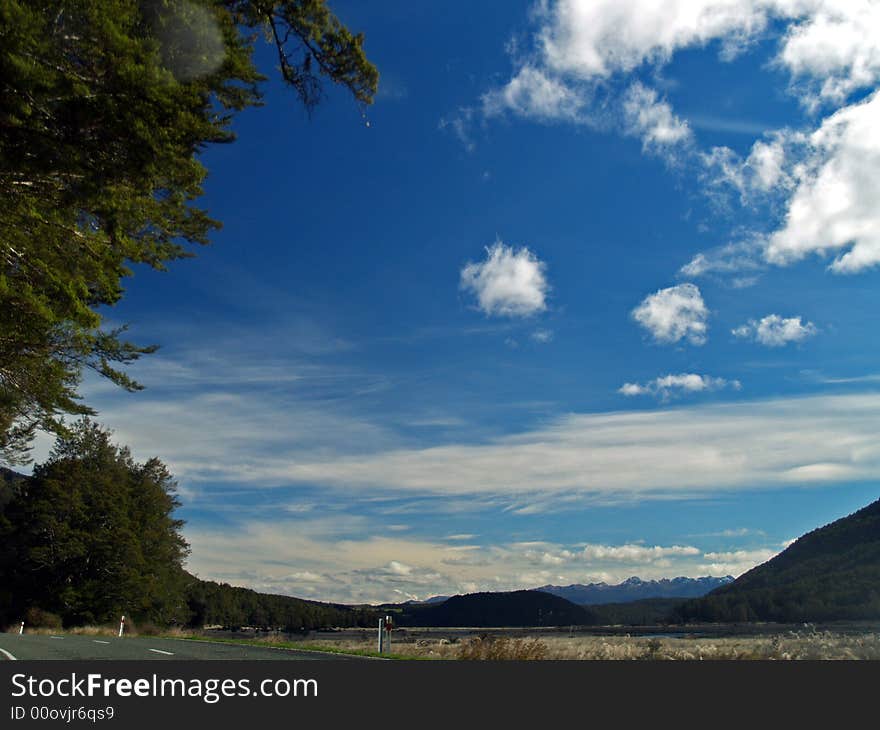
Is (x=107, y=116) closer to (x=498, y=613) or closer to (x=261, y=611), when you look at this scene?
(x=261, y=611)

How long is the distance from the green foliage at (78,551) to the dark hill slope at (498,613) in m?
89.7

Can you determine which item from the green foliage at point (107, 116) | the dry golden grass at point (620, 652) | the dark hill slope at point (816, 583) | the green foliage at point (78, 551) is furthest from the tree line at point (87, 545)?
the dark hill slope at point (816, 583)

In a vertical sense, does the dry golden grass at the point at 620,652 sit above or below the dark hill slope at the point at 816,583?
below

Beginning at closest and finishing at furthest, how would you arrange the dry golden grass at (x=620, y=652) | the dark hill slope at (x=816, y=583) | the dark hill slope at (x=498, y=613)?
the dry golden grass at (x=620, y=652) → the dark hill slope at (x=816, y=583) → the dark hill slope at (x=498, y=613)

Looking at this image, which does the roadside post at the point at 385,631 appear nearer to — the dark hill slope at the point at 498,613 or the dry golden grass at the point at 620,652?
the dry golden grass at the point at 620,652

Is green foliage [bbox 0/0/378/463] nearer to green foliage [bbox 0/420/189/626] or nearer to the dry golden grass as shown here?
the dry golden grass

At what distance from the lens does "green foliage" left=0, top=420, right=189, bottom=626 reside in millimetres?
48125

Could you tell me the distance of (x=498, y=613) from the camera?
142m

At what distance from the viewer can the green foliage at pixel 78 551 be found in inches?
1895

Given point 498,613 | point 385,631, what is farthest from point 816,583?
point 385,631

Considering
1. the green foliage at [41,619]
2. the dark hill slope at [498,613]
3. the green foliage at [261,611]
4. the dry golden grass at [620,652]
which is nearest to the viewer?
the dry golden grass at [620,652]
